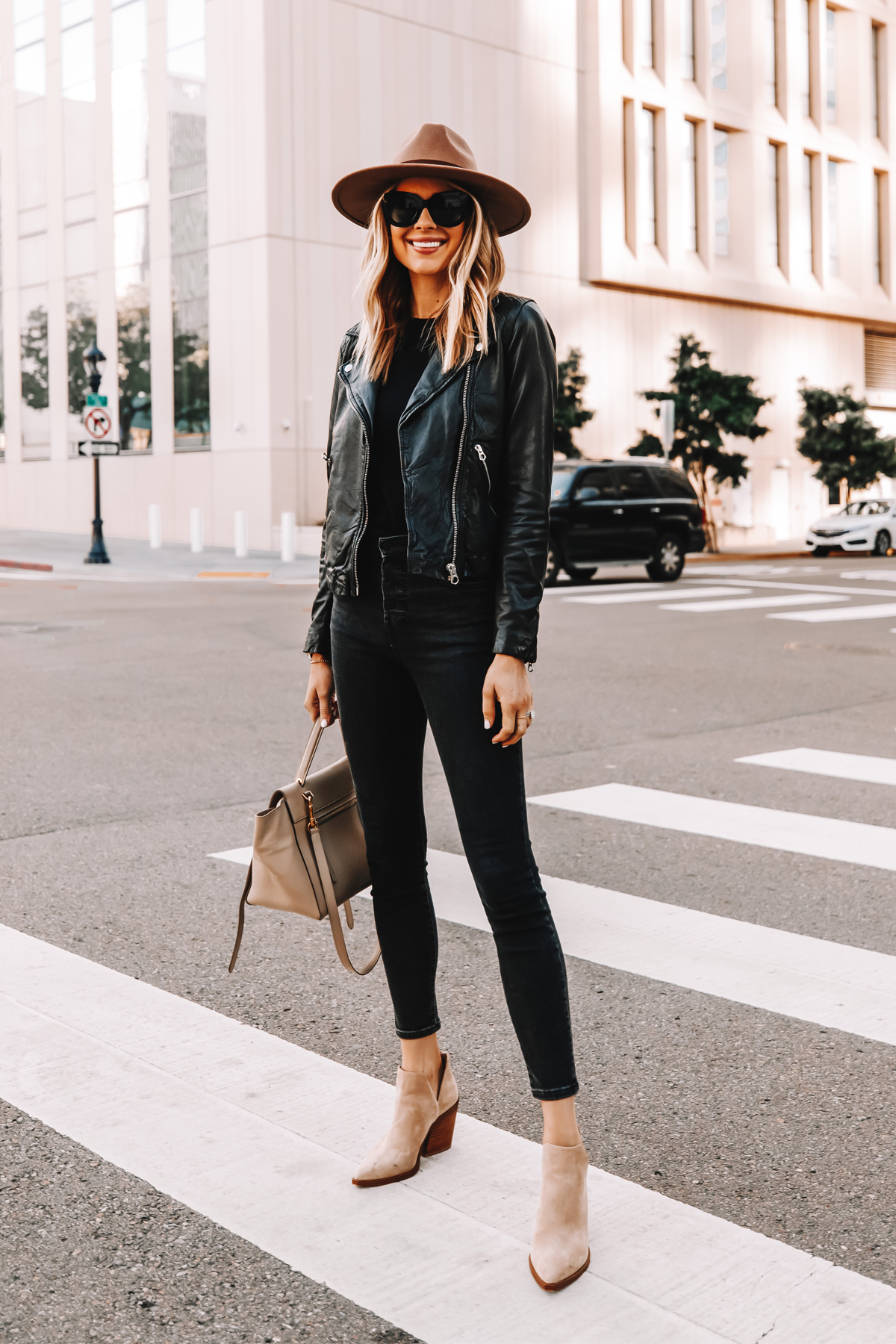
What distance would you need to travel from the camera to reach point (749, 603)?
18.0 meters

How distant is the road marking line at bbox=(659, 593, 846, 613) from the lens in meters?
17.2

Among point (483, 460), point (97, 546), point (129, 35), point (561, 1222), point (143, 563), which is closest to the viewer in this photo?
point (561, 1222)

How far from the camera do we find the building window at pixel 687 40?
37.9 metres

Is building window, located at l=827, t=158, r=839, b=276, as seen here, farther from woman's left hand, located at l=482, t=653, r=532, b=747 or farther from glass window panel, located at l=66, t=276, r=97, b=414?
woman's left hand, located at l=482, t=653, r=532, b=747

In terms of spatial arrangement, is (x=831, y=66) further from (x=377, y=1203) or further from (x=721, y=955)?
(x=377, y=1203)

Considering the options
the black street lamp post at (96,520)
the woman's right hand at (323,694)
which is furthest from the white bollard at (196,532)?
the woman's right hand at (323,694)

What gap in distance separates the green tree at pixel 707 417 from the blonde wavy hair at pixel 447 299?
2846 centimetres

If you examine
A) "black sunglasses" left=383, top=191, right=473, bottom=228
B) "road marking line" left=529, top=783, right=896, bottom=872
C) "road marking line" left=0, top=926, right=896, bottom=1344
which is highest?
"black sunglasses" left=383, top=191, right=473, bottom=228

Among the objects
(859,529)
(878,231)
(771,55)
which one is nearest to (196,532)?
(859,529)

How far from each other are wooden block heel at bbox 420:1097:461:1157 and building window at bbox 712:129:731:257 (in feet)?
127

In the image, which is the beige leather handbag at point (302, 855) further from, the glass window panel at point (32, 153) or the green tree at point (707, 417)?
the glass window panel at point (32, 153)

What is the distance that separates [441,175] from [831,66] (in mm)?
44155

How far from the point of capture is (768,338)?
40.8 metres

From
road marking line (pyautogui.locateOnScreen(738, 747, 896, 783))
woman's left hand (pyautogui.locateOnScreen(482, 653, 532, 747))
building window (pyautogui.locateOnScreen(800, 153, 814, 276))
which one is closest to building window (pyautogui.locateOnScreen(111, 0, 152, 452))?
building window (pyautogui.locateOnScreen(800, 153, 814, 276))
